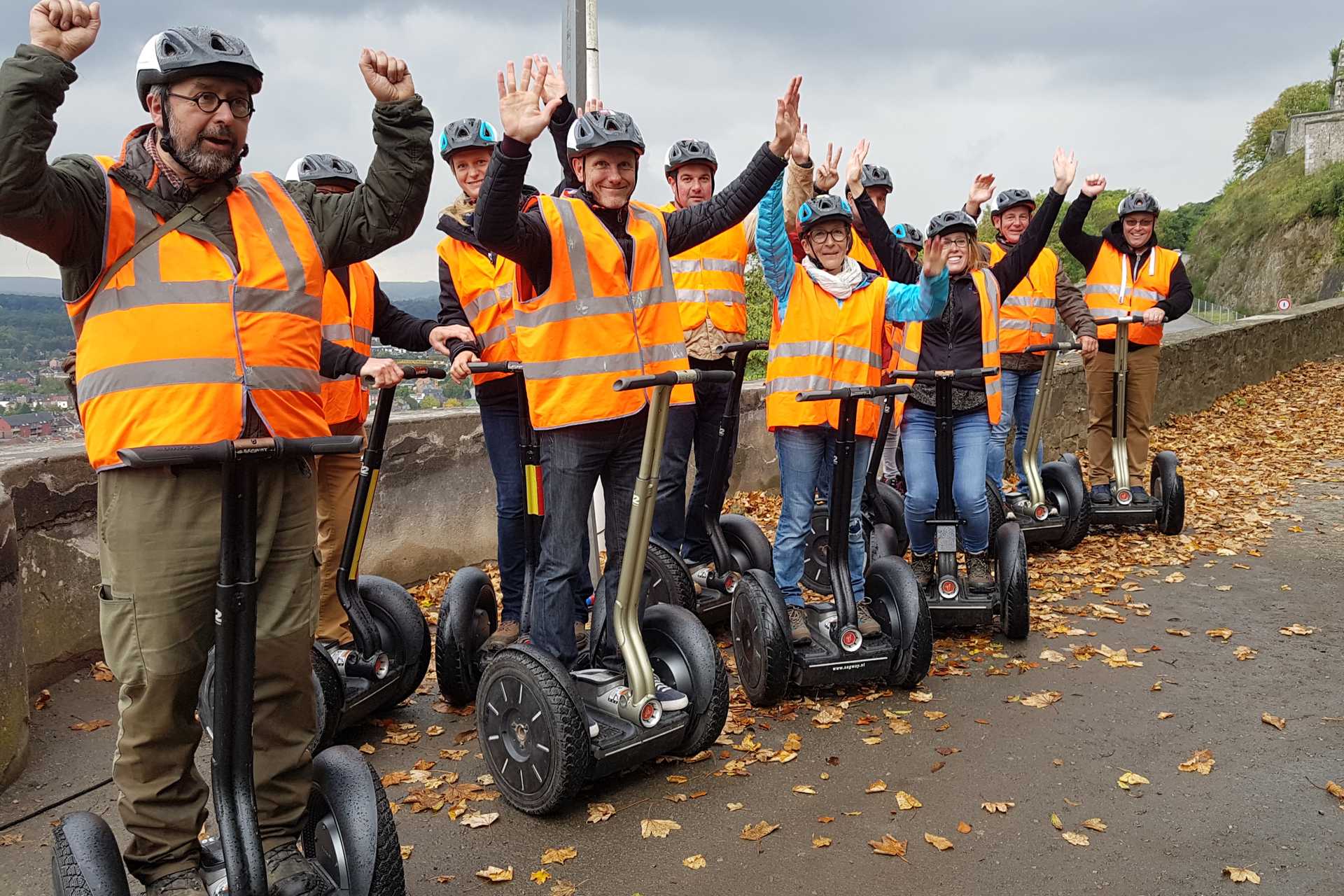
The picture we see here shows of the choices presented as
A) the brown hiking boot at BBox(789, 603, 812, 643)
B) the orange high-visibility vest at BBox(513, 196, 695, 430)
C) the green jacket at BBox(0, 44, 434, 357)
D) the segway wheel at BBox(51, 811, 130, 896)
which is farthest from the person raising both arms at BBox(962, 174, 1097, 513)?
the segway wheel at BBox(51, 811, 130, 896)

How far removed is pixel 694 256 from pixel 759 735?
2781mm

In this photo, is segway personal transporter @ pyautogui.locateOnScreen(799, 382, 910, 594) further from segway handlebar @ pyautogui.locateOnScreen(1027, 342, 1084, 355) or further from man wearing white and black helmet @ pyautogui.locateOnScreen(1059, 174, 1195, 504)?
man wearing white and black helmet @ pyautogui.locateOnScreen(1059, 174, 1195, 504)

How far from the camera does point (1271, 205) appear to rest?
181ft

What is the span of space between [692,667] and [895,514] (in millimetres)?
3196

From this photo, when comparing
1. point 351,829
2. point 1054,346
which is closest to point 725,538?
point 1054,346

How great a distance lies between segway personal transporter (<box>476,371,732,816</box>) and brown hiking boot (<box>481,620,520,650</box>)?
0.74 meters

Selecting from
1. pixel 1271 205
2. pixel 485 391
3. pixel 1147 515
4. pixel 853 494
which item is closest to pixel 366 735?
pixel 485 391

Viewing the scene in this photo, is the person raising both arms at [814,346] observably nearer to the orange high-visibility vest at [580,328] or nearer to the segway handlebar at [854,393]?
the segway handlebar at [854,393]

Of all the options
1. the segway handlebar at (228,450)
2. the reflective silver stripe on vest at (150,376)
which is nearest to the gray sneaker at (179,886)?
the segway handlebar at (228,450)

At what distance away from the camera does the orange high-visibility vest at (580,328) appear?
398cm

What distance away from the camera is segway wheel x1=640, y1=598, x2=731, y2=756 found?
13.3ft

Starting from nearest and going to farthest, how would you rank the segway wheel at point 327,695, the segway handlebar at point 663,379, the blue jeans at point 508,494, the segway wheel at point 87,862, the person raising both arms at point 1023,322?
1. the segway wheel at point 87,862
2. the segway handlebar at point 663,379
3. the segway wheel at point 327,695
4. the blue jeans at point 508,494
5. the person raising both arms at point 1023,322

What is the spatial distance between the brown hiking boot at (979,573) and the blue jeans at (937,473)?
0.04 meters

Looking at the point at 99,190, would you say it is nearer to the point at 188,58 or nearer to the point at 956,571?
the point at 188,58
